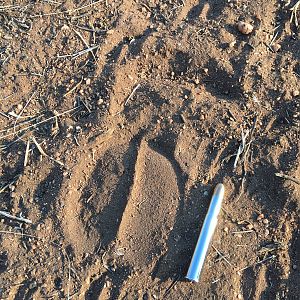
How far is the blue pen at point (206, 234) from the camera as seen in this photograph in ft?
10.5

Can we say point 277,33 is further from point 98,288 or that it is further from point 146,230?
point 98,288

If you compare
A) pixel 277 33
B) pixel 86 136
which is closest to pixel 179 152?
pixel 86 136

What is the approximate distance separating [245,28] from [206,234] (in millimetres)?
1600

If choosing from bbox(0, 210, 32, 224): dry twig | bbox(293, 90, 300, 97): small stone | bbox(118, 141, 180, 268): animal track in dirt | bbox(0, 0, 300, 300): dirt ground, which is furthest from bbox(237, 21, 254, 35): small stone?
bbox(0, 210, 32, 224): dry twig

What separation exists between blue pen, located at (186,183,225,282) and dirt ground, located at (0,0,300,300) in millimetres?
71

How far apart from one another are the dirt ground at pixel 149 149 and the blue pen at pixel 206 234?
71 mm

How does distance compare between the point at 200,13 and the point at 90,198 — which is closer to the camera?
the point at 90,198

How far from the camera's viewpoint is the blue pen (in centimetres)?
320

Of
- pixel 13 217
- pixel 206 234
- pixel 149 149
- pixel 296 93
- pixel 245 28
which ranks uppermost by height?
pixel 245 28

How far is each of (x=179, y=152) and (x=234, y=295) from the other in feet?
3.44

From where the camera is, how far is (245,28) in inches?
145

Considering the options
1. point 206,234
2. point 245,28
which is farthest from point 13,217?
point 245,28

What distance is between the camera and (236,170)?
11.1ft

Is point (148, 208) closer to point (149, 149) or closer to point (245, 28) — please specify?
point (149, 149)
